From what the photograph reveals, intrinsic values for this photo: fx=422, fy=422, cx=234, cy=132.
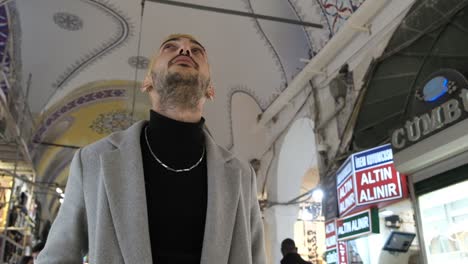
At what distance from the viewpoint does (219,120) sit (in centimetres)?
1062

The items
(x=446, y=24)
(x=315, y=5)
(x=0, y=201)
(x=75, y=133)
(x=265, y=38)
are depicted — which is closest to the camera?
(x=446, y=24)

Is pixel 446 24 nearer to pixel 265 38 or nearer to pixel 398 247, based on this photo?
pixel 398 247

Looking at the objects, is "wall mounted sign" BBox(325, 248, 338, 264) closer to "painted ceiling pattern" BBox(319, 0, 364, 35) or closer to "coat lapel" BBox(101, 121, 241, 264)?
"painted ceiling pattern" BBox(319, 0, 364, 35)

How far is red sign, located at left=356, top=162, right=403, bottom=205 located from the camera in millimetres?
4277

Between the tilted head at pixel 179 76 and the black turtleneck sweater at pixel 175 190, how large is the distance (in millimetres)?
56

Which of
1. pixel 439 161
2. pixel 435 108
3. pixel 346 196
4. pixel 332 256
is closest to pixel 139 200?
pixel 435 108

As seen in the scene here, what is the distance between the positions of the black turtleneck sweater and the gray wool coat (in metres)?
0.04

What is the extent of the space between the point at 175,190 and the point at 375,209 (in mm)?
3943

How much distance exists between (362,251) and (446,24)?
9.79ft

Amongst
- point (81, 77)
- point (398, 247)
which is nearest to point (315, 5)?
point (398, 247)

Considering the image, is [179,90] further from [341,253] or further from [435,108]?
[341,253]

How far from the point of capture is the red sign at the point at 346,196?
4.96 metres

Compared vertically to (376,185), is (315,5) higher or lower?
higher

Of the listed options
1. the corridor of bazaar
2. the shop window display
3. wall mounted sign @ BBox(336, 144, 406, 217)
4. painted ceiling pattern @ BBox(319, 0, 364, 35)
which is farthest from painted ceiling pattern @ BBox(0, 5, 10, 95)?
the shop window display
